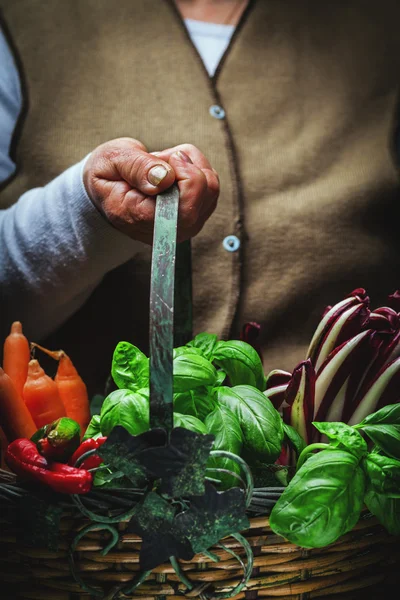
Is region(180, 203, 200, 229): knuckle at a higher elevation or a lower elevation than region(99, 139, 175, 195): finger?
→ lower

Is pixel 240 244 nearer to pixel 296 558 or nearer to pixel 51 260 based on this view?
pixel 51 260

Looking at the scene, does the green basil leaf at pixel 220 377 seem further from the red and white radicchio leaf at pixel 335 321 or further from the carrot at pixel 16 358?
the carrot at pixel 16 358

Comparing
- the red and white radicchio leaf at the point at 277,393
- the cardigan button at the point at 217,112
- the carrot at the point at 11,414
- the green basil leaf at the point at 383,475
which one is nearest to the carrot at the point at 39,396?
the carrot at the point at 11,414

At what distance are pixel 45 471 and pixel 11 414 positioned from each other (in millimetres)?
148

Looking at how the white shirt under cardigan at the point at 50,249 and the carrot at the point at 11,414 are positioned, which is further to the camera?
the white shirt under cardigan at the point at 50,249

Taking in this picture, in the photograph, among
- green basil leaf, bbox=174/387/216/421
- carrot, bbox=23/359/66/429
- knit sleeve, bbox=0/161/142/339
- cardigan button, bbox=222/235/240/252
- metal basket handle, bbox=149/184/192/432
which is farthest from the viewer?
cardigan button, bbox=222/235/240/252

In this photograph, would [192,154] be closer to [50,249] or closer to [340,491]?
[50,249]

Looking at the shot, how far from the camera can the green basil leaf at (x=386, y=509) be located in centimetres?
47

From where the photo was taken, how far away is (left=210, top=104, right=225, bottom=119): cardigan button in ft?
3.09

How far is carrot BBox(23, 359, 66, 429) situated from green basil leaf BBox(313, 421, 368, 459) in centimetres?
30

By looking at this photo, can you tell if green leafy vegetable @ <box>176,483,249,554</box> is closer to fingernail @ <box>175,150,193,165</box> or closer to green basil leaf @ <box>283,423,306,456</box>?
green basil leaf @ <box>283,423,306,456</box>

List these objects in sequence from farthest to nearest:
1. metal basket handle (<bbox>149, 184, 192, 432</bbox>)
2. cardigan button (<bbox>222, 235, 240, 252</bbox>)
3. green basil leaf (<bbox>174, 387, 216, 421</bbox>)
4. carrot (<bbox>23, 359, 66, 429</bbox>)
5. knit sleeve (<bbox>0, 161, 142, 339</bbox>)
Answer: cardigan button (<bbox>222, 235, 240, 252</bbox>)
knit sleeve (<bbox>0, 161, 142, 339</bbox>)
carrot (<bbox>23, 359, 66, 429</bbox>)
green basil leaf (<bbox>174, 387, 216, 421</bbox>)
metal basket handle (<bbox>149, 184, 192, 432</bbox>)

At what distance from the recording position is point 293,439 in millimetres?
556

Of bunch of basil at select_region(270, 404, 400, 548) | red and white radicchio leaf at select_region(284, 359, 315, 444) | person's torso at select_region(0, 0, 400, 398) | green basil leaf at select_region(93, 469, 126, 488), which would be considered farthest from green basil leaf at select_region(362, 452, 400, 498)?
person's torso at select_region(0, 0, 400, 398)
